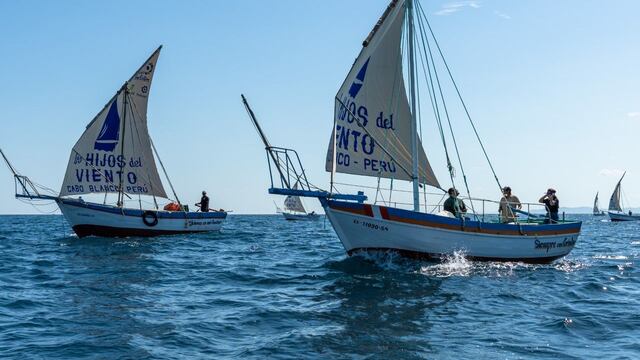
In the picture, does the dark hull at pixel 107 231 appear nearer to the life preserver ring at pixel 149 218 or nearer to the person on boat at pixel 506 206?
the life preserver ring at pixel 149 218

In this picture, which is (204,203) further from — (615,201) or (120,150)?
(615,201)

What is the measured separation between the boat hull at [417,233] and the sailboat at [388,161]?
0.11 ft

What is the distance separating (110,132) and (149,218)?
20.1 ft

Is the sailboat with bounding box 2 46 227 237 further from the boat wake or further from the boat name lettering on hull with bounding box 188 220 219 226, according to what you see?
the boat wake

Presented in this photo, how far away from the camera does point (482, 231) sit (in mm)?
20891

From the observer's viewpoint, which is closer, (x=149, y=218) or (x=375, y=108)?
(x=375, y=108)

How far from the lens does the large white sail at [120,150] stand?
37.5 metres

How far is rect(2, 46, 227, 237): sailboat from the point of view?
3644cm

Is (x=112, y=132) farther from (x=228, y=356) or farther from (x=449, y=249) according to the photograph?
(x=228, y=356)

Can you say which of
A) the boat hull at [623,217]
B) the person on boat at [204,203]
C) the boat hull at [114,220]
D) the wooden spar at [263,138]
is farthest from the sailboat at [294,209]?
the wooden spar at [263,138]

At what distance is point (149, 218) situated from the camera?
37.8 metres

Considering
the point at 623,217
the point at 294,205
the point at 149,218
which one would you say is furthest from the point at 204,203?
the point at 623,217

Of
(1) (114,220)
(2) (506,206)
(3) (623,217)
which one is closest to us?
(2) (506,206)

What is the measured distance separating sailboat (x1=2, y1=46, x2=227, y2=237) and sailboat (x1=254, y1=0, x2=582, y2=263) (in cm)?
2004
